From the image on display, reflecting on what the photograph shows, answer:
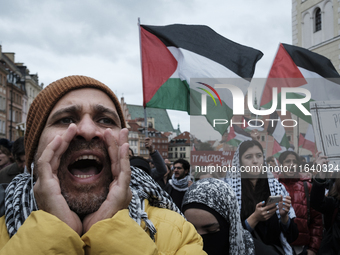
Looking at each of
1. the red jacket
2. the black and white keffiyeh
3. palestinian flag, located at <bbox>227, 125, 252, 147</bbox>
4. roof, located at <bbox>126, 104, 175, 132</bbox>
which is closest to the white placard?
Answer: the red jacket

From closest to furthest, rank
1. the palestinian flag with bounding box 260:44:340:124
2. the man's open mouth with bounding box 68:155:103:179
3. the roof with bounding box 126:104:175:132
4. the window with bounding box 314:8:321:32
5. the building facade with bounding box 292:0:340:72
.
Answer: the man's open mouth with bounding box 68:155:103:179
the palestinian flag with bounding box 260:44:340:124
the building facade with bounding box 292:0:340:72
the window with bounding box 314:8:321:32
the roof with bounding box 126:104:175:132

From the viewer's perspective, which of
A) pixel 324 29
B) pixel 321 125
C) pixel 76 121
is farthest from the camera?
pixel 324 29

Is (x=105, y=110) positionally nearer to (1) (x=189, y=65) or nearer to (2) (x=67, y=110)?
(2) (x=67, y=110)

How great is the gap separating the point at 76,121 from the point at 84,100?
13 cm

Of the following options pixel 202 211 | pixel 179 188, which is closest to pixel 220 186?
pixel 202 211

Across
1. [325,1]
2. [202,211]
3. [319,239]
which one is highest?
[325,1]

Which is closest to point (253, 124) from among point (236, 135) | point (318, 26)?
point (236, 135)

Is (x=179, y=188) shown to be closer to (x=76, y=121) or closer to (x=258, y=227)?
(x=258, y=227)

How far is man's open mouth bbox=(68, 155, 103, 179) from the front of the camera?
152 centimetres

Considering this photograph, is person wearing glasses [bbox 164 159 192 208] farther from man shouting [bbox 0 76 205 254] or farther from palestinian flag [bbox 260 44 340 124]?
man shouting [bbox 0 76 205 254]

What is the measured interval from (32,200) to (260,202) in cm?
252

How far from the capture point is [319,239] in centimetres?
444

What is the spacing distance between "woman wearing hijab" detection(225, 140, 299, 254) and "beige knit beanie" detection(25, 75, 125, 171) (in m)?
2.11

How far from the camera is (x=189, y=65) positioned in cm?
596
